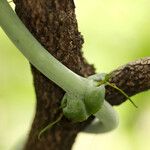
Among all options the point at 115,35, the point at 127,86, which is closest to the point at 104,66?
the point at 115,35

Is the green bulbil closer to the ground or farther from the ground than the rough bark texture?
farther from the ground

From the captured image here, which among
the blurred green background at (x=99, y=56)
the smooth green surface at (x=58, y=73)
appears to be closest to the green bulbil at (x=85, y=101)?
the smooth green surface at (x=58, y=73)

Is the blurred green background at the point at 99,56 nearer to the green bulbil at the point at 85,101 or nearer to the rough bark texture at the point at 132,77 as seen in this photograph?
the rough bark texture at the point at 132,77

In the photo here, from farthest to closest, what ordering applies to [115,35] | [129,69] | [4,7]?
1. [115,35]
2. [129,69]
3. [4,7]

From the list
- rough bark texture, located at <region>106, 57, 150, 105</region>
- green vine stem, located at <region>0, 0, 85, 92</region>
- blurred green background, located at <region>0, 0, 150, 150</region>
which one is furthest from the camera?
blurred green background, located at <region>0, 0, 150, 150</region>

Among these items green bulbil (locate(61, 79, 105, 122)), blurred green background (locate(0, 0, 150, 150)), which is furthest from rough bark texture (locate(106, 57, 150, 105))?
blurred green background (locate(0, 0, 150, 150))

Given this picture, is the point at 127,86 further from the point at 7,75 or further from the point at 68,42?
the point at 7,75

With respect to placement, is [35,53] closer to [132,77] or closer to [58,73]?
[58,73]

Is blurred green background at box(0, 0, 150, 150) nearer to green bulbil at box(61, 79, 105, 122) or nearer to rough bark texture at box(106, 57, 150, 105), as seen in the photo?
rough bark texture at box(106, 57, 150, 105)
